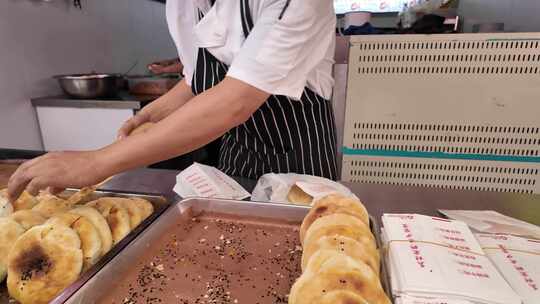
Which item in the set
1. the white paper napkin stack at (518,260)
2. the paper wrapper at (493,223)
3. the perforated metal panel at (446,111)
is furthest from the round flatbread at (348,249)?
the perforated metal panel at (446,111)

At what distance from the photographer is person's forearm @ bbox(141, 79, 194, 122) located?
1421mm

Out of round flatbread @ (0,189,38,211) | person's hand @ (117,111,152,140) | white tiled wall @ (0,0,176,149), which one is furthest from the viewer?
white tiled wall @ (0,0,176,149)

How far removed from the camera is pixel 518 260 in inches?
22.5

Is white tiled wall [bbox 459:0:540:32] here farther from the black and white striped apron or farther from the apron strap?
the apron strap

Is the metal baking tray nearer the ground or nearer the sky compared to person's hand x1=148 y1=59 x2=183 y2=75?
nearer the sky

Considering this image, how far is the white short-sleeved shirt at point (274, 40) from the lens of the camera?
2.93ft

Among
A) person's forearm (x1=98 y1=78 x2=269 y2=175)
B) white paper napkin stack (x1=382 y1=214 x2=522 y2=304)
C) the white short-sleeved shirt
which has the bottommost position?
white paper napkin stack (x1=382 y1=214 x2=522 y2=304)

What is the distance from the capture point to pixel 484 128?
47.6 inches

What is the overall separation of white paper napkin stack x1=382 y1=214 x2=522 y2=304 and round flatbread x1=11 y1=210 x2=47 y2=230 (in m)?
0.72

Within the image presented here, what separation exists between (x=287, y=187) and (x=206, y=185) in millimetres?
240

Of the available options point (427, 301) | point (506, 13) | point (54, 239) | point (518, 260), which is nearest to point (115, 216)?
point (54, 239)

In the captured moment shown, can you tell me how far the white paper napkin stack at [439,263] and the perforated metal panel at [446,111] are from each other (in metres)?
0.70

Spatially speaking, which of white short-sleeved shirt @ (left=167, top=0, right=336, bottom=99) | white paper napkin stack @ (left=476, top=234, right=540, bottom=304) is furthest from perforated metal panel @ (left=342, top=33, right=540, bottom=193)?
white paper napkin stack @ (left=476, top=234, right=540, bottom=304)

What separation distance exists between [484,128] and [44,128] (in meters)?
2.42
